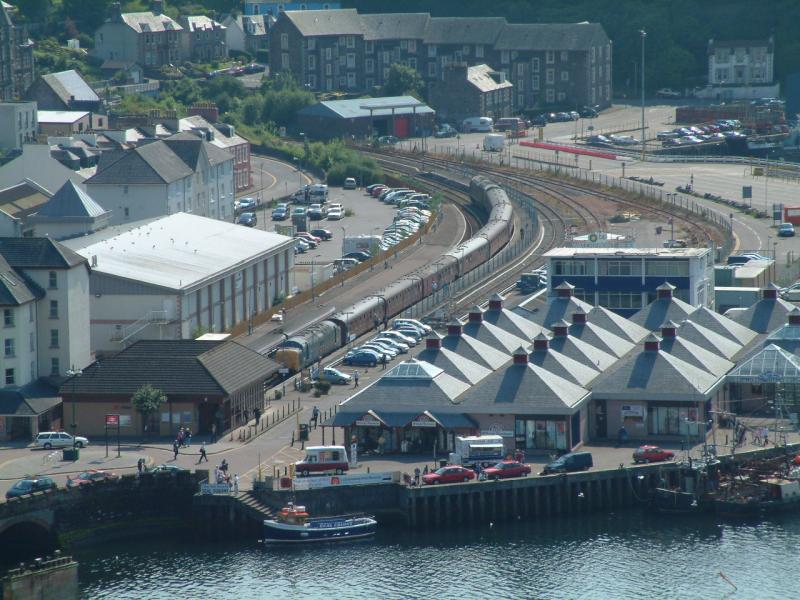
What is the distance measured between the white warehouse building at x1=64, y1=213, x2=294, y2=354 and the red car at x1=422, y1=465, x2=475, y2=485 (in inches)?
1014

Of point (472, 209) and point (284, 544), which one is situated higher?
point (472, 209)

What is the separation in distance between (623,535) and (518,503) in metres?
4.41

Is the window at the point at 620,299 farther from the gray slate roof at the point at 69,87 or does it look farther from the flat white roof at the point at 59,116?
the gray slate roof at the point at 69,87

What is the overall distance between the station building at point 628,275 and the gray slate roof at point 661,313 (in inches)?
138

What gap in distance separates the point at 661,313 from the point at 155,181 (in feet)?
147

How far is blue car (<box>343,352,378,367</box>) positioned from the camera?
102562mm

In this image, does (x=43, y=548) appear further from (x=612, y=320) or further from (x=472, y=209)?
(x=472, y=209)

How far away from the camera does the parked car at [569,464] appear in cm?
8156

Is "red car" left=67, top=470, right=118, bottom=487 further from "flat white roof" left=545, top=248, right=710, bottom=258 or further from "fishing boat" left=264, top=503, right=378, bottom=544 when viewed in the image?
"flat white roof" left=545, top=248, right=710, bottom=258

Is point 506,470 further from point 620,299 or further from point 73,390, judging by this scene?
point 620,299

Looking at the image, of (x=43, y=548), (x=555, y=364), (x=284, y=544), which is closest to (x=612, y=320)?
(x=555, y=364)

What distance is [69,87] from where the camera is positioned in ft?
593

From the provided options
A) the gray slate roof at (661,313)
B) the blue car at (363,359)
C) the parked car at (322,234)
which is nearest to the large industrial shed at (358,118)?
the parked car at (322,234)

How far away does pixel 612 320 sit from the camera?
326 ft
